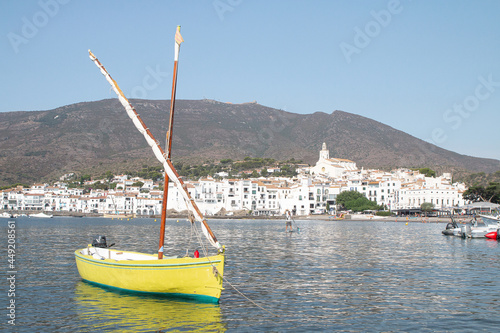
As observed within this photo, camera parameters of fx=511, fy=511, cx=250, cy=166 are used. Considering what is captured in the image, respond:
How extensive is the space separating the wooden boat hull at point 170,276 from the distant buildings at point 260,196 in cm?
10832

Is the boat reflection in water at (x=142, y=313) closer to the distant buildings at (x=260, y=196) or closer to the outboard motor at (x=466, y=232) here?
the outboard motor at (x=466, y=232)

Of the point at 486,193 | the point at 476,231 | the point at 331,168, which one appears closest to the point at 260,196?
the point at 331,168

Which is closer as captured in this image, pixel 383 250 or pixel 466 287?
pixel 466 287

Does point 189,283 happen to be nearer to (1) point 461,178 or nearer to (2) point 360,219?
(2) point 360,219

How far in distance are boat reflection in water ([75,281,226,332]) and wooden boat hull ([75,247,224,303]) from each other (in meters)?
0.32

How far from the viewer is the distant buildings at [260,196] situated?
403 ft

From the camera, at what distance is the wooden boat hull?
16234 mm

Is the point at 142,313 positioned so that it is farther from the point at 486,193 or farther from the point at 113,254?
the point at 486,193

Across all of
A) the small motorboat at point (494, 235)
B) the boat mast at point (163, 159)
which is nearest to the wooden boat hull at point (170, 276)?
the boat mast at point (163, 159)

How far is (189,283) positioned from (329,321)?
4728 mm

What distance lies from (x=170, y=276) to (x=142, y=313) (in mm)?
1587

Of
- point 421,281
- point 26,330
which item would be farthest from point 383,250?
point 26,330

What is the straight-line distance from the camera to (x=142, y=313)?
15734mm

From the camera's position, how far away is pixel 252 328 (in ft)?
46.1
